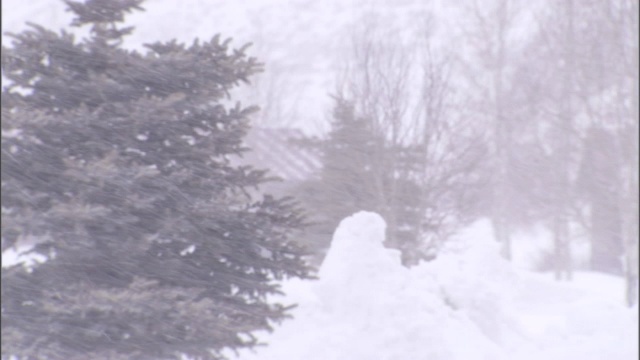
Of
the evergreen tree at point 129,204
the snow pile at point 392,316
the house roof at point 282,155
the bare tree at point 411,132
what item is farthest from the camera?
the house roof at point 282,155

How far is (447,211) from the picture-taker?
1076cm

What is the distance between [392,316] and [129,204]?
10.9ft

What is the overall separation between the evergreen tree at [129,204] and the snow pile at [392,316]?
112cm

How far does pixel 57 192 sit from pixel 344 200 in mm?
4762

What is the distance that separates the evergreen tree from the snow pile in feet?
3.67

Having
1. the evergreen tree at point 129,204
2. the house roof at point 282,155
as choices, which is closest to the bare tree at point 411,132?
the house roof at point 282,155

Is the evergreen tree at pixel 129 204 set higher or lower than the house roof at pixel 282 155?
lower

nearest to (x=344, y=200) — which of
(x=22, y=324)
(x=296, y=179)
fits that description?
(x=296, y=179)

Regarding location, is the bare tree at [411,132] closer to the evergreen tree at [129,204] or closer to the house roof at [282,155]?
the house roof at [282,155]

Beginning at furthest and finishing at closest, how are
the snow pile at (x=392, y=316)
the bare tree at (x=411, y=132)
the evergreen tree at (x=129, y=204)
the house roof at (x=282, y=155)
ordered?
the house roof at (x=282, y=155) < the bare tree at (x=411, y=132) < the snow pile at (x=392, y=316) < the evergreen tree at (x=129, y=204)

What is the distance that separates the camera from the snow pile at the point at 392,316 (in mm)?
7641

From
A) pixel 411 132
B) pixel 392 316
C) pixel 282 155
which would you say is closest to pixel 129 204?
pixel 392 316

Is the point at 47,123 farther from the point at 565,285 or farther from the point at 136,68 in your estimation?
the point at 565,285

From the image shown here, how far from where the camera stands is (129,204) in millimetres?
5242
